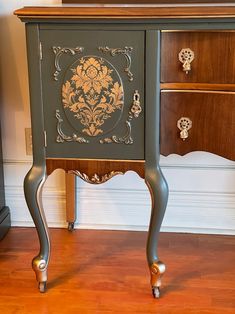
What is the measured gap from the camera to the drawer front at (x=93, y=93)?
137 cm

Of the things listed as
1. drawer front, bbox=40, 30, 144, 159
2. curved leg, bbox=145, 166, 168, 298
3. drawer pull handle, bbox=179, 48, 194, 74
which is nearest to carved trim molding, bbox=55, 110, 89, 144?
drawer front, bbox=40, 30, 144, 159

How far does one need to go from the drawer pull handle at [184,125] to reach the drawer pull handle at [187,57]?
139mm

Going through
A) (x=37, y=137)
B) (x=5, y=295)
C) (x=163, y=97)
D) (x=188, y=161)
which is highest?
(x=163, y=97)


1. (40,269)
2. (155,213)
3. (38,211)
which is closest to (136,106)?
(155,213)

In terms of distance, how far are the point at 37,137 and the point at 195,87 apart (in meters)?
0.47

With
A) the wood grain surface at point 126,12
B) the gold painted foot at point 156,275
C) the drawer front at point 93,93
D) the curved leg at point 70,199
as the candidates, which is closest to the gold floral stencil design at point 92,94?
the drawer front at point 93,93

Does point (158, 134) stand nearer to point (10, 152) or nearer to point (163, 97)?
point (163, 97)

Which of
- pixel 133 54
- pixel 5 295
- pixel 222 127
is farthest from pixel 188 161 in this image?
pixel 5 295

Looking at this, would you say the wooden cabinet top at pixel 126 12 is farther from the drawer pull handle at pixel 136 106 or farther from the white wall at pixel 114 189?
the white wall at pixel 114 189

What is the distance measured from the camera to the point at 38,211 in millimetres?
1533

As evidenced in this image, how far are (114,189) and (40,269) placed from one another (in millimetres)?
516

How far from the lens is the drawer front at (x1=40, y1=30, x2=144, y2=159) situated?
137cm

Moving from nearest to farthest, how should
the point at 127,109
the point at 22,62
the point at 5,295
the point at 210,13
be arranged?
the point at 210,13 < the point at 127,109 < the point at 5,295 < the point at 22,62

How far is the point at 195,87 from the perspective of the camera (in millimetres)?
1398
